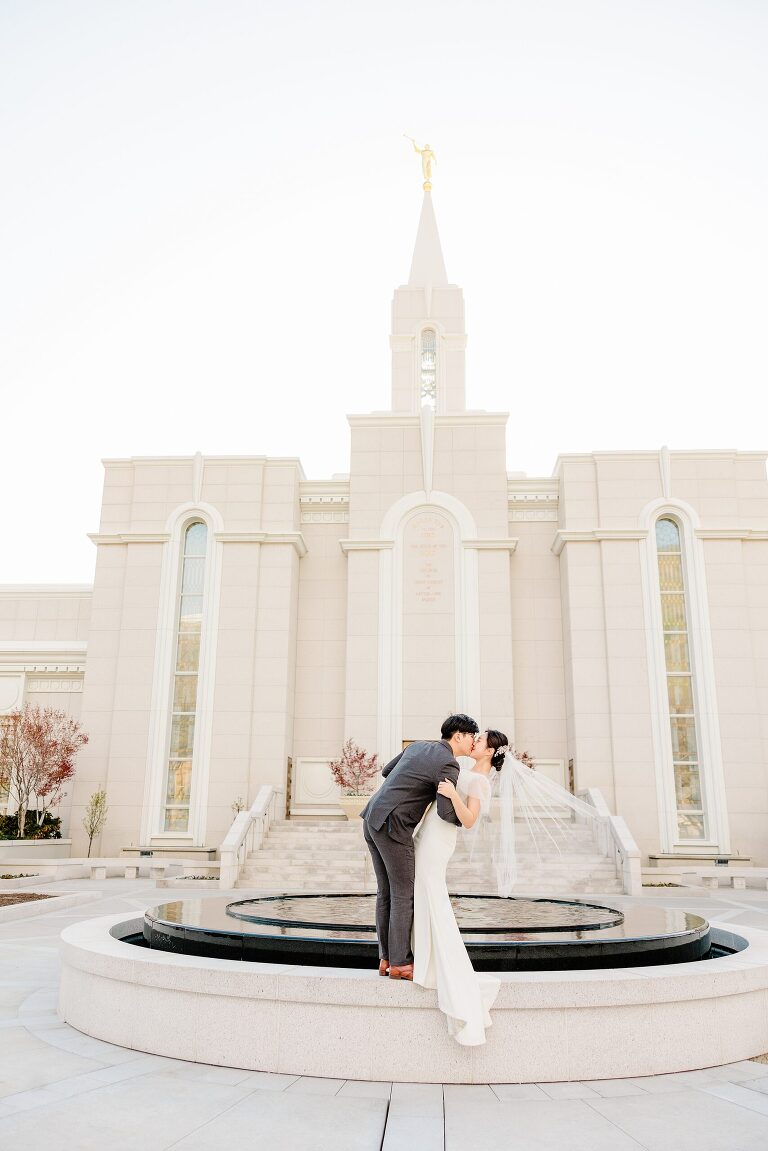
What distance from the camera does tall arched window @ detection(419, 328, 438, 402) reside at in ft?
81.4

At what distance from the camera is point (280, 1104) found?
154 inches

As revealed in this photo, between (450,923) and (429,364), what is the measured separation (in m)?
22.2

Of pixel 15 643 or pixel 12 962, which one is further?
pixel 15 643

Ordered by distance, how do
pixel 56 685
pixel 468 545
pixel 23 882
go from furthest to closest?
pixel 56 685 < pixel 468 545 < pixel 23 882

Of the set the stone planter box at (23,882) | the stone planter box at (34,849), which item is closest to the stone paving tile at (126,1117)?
the stone planter box at (23,882)

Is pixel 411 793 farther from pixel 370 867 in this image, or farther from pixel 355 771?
pixel 355 771

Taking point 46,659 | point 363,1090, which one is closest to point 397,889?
point 363,1090

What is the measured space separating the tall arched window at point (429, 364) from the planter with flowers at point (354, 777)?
11.1 metres

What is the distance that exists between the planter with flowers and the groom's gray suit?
13.9 meters

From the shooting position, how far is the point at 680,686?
19.8 m

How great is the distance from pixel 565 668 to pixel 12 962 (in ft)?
50.4

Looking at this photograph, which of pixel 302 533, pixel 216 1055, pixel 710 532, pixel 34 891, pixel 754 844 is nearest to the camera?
pixel 216 1055

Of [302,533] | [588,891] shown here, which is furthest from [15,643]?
[588,891]

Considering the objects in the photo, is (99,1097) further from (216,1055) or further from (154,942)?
(154,942)
